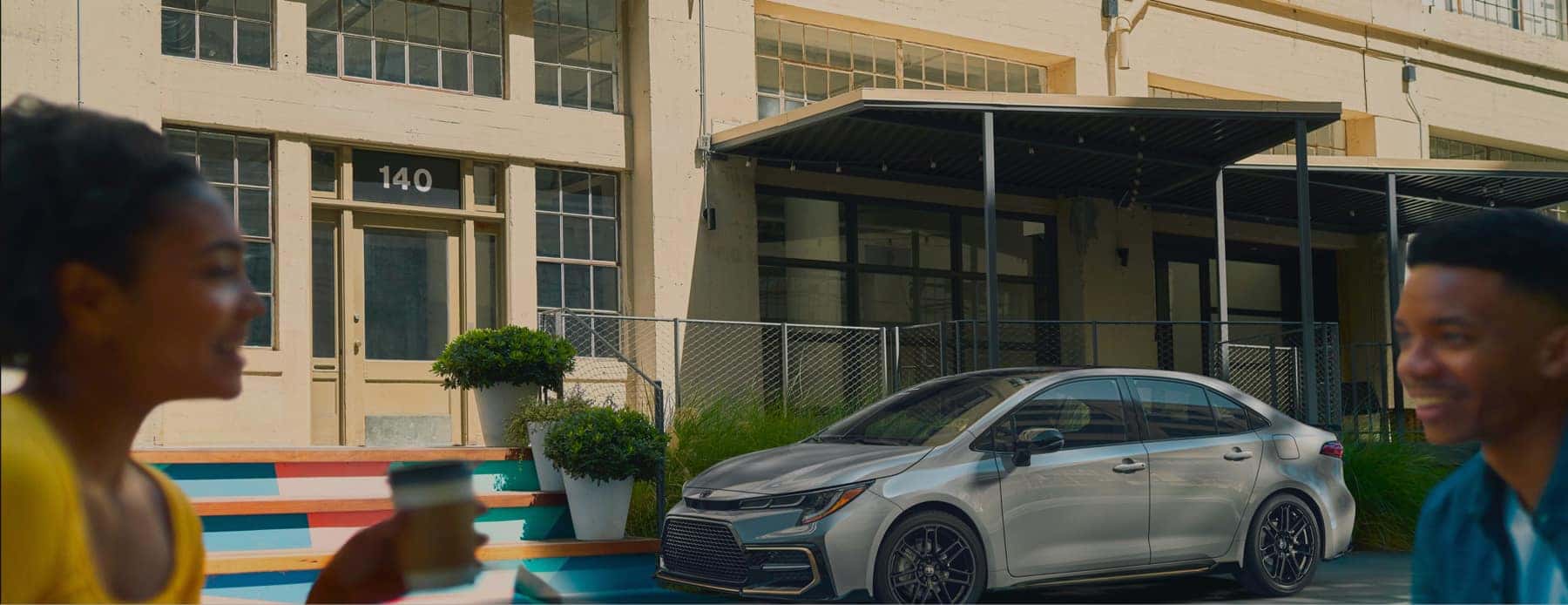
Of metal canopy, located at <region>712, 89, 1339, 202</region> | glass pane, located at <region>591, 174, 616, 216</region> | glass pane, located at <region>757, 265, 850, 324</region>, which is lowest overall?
glass pane, located at <region>757, 265, 850, 324</region>

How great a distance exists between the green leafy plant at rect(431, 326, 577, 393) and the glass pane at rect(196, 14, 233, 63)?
3612 millimetres

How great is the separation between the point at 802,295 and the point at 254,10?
6.74 meters

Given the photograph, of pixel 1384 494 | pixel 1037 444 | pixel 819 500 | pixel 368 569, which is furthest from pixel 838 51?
pixel 368 569

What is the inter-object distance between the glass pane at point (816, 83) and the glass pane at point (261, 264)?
21.8ft

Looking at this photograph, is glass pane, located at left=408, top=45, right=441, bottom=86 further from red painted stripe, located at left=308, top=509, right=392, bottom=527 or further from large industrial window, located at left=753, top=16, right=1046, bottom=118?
red painted stripe, located at left=308, top=509, right=392, bottom=527

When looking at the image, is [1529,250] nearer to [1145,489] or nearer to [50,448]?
[50,448]

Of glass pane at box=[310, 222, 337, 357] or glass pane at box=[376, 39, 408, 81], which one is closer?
glass pane at box=[310, 222, 337, 357]

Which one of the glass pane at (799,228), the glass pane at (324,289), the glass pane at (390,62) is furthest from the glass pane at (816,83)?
the glass pane at (324,289)

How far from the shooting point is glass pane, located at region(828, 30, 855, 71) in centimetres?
1800

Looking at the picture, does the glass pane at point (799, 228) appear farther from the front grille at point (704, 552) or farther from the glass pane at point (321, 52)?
the front grille at point (704, 552)

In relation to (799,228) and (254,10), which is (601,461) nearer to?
(254,10)

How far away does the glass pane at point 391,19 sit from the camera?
15.0m

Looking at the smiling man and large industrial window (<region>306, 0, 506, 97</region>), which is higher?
large industrial window (<region>306, 0, 506, 97</region>)

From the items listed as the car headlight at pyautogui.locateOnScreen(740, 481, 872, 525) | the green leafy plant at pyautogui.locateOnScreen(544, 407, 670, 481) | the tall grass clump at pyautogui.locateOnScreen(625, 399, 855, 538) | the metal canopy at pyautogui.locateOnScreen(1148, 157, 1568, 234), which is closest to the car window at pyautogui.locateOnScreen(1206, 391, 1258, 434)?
the car headlight at pyautogui.locateOnScreen(740, 481, 872, 525)
